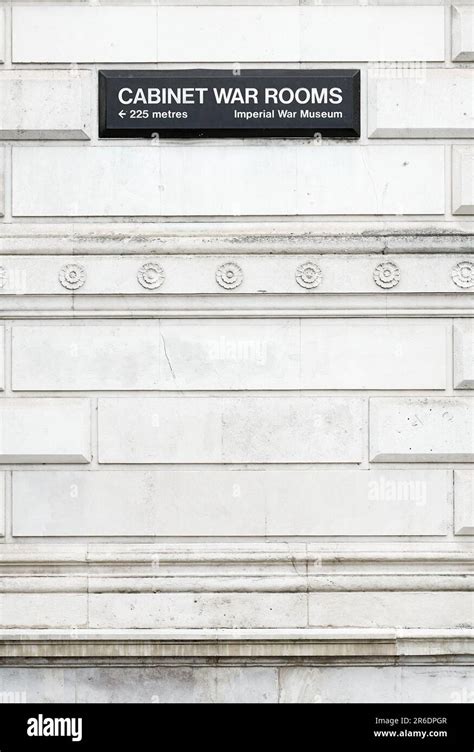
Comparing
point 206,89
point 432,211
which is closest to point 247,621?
point 432,211

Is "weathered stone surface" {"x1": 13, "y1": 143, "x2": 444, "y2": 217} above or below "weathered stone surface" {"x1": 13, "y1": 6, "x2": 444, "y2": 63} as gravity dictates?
below

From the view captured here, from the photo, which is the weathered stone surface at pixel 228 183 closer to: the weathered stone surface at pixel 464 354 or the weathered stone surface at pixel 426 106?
the weathered stone surface at pixel 426 106

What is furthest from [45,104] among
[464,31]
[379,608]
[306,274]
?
[379,608]

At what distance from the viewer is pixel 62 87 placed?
28.6 ft

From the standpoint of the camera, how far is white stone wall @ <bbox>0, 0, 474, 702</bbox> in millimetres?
8508

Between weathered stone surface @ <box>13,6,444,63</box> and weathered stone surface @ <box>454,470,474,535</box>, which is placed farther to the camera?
weathered stone surface @ <box>13,6,444,63</box>

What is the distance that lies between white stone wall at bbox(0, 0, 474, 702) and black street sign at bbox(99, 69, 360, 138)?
138 millimetres

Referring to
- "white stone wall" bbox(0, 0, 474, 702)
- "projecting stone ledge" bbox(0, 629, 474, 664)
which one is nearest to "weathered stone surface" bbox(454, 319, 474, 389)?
"white stone wall" bbox(0, 0, 474, 702)

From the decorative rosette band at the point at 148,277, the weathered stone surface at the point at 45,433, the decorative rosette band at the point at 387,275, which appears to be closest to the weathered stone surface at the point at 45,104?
the decorative rosette band at the point at 148,277

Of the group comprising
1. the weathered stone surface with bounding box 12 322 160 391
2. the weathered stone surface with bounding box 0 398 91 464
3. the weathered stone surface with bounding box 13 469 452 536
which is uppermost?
the weathered stone surface with bounding box 12 322 160 391

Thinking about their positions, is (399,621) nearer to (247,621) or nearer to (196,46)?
(247,621)

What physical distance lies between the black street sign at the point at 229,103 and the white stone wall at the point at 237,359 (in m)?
0.14

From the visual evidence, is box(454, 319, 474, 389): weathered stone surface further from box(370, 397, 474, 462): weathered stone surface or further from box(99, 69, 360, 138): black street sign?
box(99, 69, 360, 138): black street sign

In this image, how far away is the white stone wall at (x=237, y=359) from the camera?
8.51 meters
